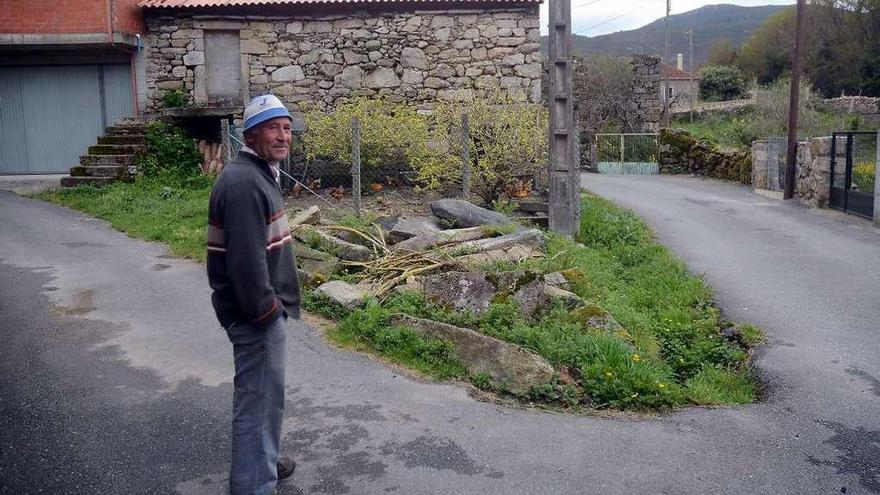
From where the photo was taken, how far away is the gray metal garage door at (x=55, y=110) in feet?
58.5

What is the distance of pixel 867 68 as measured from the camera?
41156 millimetres

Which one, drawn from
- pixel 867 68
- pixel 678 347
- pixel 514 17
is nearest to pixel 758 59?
pixel 867 68

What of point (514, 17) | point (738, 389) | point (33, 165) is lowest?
point (738, 389)

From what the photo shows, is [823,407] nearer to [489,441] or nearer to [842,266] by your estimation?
[489,441]

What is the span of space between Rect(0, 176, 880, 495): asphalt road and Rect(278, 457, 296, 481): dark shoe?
5 cm

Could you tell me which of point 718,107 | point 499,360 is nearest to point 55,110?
point 499,360

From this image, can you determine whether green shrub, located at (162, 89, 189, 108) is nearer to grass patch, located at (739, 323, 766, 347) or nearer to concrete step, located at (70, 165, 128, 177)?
concrete step, located at (70, 165, 128, 177)

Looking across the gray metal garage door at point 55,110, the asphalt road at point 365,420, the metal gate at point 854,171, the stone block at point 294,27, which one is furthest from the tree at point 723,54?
the asphalt road at point 365,420

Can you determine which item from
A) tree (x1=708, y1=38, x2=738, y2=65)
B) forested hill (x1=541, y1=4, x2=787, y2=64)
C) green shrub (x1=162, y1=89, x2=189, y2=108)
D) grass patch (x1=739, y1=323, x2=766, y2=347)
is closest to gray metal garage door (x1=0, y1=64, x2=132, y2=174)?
green shrub (x1=162, y1=89, x2=189, y2=108)

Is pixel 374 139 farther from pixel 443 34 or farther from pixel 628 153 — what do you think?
pixel 628 153

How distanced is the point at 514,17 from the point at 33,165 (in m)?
11.3

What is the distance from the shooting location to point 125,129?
16.4m

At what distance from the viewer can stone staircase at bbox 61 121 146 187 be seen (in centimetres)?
1520

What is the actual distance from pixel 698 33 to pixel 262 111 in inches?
4773
